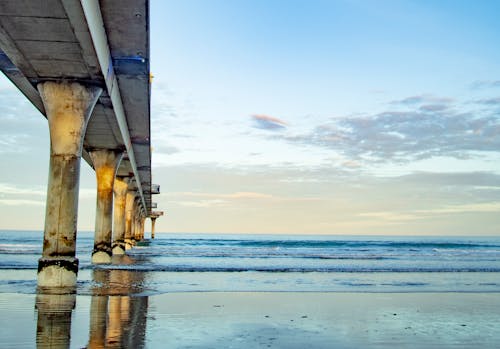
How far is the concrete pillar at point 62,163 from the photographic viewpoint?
13641mm

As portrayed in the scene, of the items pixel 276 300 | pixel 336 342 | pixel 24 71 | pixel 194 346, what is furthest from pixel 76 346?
pixel 24 71

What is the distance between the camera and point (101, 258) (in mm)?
25484

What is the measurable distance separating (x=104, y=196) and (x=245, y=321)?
20342mm

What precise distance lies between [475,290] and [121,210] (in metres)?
27.2

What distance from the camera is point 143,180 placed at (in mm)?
46844

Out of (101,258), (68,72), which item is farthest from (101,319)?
(101,258)

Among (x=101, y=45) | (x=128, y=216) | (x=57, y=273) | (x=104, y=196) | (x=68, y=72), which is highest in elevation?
(x=101, y=45)

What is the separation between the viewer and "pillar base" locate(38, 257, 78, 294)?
43.0 feet

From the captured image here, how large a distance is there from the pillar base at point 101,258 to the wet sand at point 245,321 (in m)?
14.7

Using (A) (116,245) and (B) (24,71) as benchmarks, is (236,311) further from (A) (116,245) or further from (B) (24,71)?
(A) (116,245)

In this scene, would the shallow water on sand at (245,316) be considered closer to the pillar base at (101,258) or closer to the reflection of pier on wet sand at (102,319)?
the reflection of pier on wet sand at (102,319)

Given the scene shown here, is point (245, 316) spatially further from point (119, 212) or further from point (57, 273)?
point (119, 212)

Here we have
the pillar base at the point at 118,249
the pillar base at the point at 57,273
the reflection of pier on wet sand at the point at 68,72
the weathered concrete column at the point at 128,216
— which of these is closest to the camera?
the reflection of pier on wet sand at the point at 68,72

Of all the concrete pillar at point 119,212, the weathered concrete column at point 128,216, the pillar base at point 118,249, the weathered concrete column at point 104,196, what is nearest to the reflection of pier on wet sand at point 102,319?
the weathered concrete column at point 104,196
